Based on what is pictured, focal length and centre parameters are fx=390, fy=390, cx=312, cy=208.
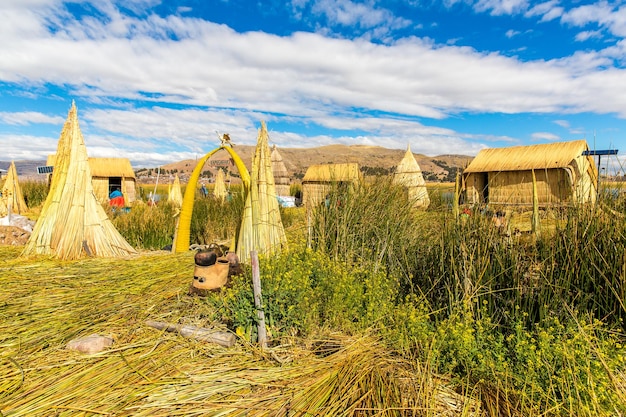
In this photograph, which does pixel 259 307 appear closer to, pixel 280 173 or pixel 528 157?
pixel 528 157

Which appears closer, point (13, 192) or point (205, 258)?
point (205, 258)

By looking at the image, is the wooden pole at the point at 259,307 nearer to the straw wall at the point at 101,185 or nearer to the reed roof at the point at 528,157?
the reed roof at the point at 528,157

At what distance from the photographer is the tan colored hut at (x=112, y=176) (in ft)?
67.0

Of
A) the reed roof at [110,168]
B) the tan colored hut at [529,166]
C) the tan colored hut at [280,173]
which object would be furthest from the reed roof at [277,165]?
the tan colored hut at [529,166]

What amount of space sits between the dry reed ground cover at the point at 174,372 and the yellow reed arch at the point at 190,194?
1931 mm

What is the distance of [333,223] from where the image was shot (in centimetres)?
464

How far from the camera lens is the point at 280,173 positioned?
2048 centimetres

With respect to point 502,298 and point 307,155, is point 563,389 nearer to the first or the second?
point 502,298

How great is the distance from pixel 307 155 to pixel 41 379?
337 ft

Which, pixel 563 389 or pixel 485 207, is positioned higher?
pixel 485 207

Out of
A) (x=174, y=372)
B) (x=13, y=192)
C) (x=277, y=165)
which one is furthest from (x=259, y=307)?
(x=277, y=165)

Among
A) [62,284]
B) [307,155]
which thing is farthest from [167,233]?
[307,155]

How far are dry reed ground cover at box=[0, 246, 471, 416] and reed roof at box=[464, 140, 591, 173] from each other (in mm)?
12964

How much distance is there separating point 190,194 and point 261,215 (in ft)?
4.47
